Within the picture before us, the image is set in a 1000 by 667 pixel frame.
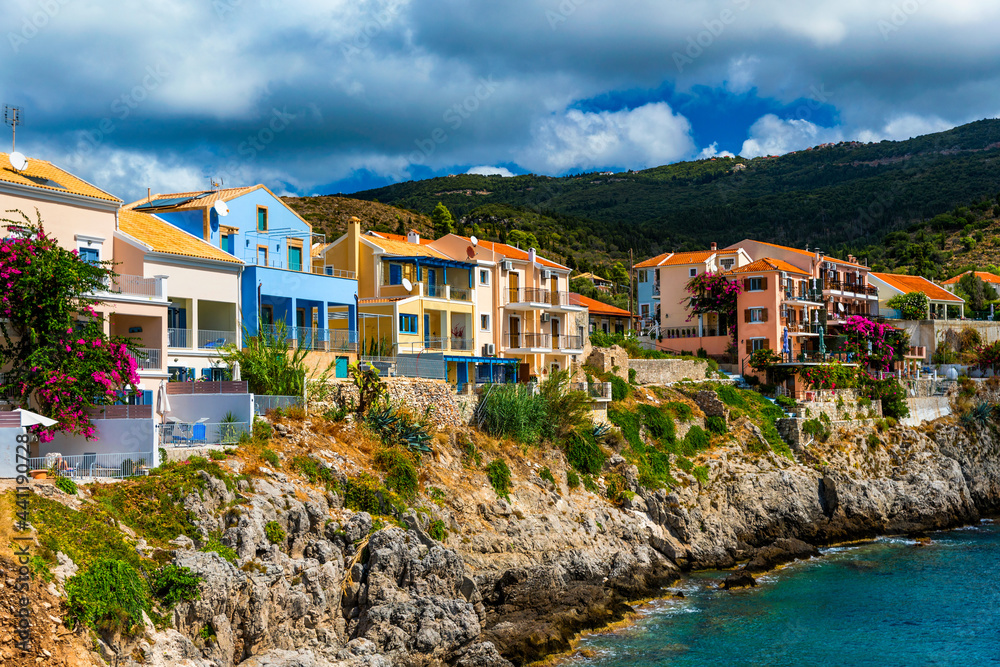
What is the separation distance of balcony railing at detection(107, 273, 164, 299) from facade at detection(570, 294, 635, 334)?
42598 mm

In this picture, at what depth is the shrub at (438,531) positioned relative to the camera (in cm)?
3825

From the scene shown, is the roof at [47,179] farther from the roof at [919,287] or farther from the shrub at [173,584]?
the roof at [919,287]

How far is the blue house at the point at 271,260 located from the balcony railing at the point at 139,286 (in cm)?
705

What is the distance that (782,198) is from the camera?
169625mm

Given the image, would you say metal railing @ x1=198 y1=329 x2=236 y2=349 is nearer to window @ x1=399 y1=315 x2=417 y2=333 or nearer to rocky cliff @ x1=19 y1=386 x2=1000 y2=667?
rocky cliff @ x1=19 y1=386 x2=1000 y2=667

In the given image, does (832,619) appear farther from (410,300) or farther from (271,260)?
(271,260)

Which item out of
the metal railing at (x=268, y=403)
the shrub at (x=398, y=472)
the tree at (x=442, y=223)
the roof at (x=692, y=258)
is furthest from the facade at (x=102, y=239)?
the tree at (x=442, y=223)

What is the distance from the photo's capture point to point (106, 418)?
32.4m

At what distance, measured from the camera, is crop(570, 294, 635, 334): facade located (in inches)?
3041

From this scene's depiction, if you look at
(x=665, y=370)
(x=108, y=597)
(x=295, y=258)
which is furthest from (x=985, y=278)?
(x=108, y=597)

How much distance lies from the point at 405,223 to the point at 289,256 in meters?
64.7

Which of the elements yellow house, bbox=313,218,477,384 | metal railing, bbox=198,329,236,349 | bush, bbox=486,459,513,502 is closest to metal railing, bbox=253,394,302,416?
metal railing, bbox=198,329,236,349

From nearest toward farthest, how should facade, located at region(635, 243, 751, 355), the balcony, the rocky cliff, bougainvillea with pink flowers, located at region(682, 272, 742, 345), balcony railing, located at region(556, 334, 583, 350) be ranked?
the rocky cliff < the balcony < balcony railing, located at region(556, 334, 583, 350) < bougainvillea with pink flowers, located at region(682, 272, 742, 345) < facade, located at region(635, 243, 751, 355)

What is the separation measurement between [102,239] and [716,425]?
3997 cm
